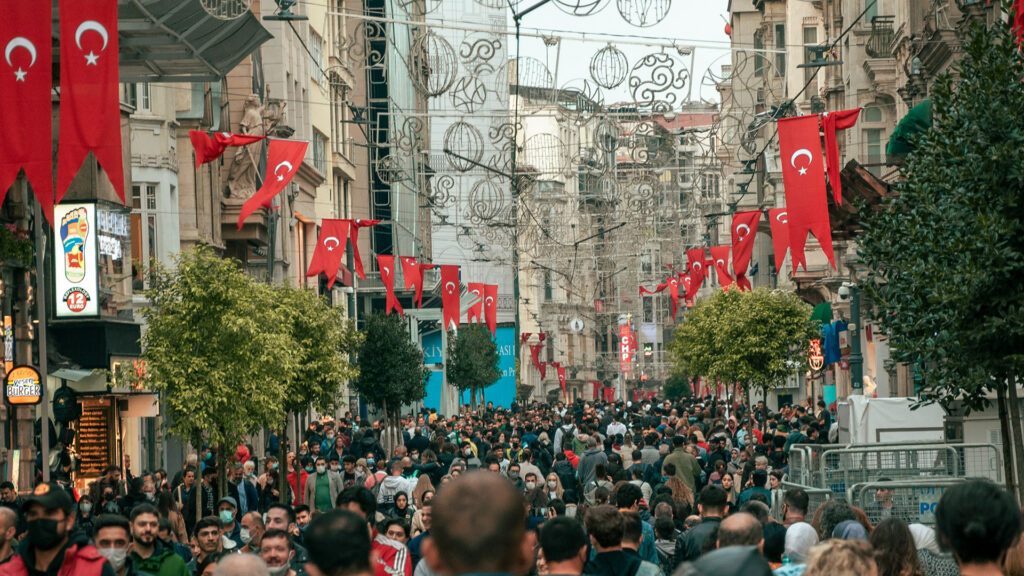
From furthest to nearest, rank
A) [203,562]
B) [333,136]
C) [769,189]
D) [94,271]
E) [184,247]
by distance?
[769,189]
[333,136]
[184,247]
[94,271]
[203,562]

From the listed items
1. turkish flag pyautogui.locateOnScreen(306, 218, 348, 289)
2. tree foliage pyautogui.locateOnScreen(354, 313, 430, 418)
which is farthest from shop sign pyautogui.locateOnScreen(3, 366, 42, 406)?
tree foliage pyautogui.locateOnScreen(354, 313, 430, 418)

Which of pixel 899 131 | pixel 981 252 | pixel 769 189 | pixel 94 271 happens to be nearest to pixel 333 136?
pixel 769 189

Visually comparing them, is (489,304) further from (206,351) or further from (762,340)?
(206,351)

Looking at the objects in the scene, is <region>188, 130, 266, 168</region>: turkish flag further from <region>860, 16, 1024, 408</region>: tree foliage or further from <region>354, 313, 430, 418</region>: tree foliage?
<region>354, 313, 430, 418</region>: tree foliage

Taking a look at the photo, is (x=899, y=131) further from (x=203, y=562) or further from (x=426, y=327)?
(x=426, y=327)

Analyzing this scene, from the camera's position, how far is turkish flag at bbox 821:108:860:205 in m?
20.3

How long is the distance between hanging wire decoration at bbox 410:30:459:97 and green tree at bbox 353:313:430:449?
22.9m

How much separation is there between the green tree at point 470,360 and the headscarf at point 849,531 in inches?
2313

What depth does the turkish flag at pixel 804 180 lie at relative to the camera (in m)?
19.8

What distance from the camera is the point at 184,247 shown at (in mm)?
35625

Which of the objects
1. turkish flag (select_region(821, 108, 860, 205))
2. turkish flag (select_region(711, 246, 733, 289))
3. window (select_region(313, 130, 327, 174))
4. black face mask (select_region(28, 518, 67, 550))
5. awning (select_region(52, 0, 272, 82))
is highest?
window (select_region(313, 130, 327, 174))

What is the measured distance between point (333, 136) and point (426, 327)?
819 inches

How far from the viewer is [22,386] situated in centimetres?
2116

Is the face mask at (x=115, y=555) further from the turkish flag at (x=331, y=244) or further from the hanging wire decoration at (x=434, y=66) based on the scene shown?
the turkish flag at (x=331, y=244)
